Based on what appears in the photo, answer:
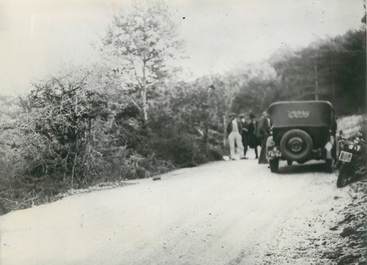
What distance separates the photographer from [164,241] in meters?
6.79

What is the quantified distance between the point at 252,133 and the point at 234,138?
39 cm

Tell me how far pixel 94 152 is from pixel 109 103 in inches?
35.5

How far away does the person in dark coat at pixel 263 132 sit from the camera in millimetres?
9609

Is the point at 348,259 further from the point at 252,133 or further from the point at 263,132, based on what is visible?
the point at 252,133

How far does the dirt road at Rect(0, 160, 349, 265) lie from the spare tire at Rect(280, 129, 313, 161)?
67cm

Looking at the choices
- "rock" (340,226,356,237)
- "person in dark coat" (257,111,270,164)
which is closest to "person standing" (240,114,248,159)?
"person in dark coat" (257,111,270,164)

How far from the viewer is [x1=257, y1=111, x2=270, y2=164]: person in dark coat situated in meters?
9.61

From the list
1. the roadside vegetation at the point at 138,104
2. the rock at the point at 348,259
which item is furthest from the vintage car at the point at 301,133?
the rock at the point at 348,259

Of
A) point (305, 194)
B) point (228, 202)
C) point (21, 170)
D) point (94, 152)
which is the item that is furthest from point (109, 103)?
point (305, 194)

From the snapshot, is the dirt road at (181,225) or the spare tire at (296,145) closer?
the dirt road at (181,225)

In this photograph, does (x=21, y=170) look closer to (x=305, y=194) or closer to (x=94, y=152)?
(x=94, y=152)

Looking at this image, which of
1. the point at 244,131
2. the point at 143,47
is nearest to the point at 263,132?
the point at 244,131

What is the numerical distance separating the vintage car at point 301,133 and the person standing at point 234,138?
630 millimetres

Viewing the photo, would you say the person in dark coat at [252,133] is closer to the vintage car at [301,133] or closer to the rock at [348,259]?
the vintage car at [301,133]
